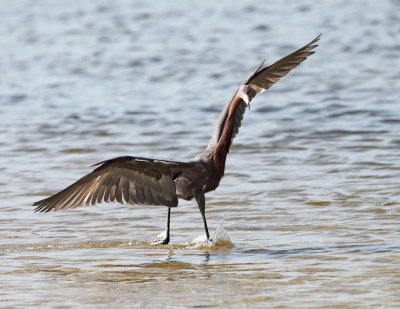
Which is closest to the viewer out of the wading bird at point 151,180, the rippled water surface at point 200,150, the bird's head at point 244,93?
the rippled water surface at point 200,150

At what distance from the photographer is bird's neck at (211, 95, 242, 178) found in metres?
8.80

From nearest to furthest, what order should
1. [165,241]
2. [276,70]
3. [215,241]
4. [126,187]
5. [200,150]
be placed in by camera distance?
[126,187] → [165,241] → [215,241] → [276,70] → [200,150]

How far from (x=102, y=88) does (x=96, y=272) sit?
11.5m

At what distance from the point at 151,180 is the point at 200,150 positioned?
4725 mm

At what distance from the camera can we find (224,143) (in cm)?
880

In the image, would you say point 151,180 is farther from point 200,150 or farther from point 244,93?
point 200,150

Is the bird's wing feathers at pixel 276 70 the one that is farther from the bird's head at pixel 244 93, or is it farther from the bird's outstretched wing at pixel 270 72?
the bird's head at pixel 244 93

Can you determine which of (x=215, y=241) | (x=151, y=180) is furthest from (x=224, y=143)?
(x=215, y=241)

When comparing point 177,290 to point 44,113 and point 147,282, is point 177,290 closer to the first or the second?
point 147,282

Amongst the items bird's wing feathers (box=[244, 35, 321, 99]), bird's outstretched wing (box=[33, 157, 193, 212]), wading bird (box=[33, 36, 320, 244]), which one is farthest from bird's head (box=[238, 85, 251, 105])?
bird's outstretched wing (box=[33, 157, 193, 212])

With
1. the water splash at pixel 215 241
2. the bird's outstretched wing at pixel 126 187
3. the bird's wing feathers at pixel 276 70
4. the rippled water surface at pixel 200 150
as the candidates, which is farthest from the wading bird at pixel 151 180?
the bird's wing feathers at pixel 276 70

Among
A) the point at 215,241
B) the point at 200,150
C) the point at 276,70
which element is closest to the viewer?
the point at 215,241

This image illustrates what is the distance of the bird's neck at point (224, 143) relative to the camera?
28.9ft

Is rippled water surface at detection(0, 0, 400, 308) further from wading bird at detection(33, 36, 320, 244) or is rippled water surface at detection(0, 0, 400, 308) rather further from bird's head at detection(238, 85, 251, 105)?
bird's head at detection(238, 85, 251, 105)
